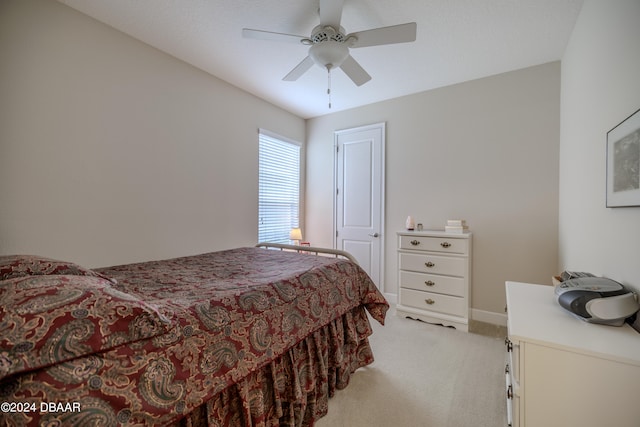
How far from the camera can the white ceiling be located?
194 centimetres

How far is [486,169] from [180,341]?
3.25 meters

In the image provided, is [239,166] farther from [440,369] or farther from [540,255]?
[540,255]

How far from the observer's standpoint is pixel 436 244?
9.39 ft

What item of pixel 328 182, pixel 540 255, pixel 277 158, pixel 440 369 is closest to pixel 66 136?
pixel 277 158

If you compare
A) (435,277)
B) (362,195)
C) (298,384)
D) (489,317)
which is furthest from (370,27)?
(489,317)

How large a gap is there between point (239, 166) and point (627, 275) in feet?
10.8

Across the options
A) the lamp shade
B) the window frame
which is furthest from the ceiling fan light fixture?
the lamp shade

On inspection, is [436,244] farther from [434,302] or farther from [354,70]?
[354,70]

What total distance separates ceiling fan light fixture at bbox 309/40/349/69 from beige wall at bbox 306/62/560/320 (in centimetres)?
182

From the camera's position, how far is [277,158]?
3885mm

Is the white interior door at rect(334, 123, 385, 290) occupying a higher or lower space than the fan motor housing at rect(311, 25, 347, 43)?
lower

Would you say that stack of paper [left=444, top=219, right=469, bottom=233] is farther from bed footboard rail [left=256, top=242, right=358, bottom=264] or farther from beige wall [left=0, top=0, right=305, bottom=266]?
beige wall [left=0, top=0, right=305, bottom=266]

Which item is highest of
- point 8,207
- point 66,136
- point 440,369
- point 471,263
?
point 66,136

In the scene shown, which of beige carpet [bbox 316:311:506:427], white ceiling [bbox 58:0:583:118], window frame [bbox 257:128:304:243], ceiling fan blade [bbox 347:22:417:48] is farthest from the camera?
window frame [bbox 257:128:304:243]
